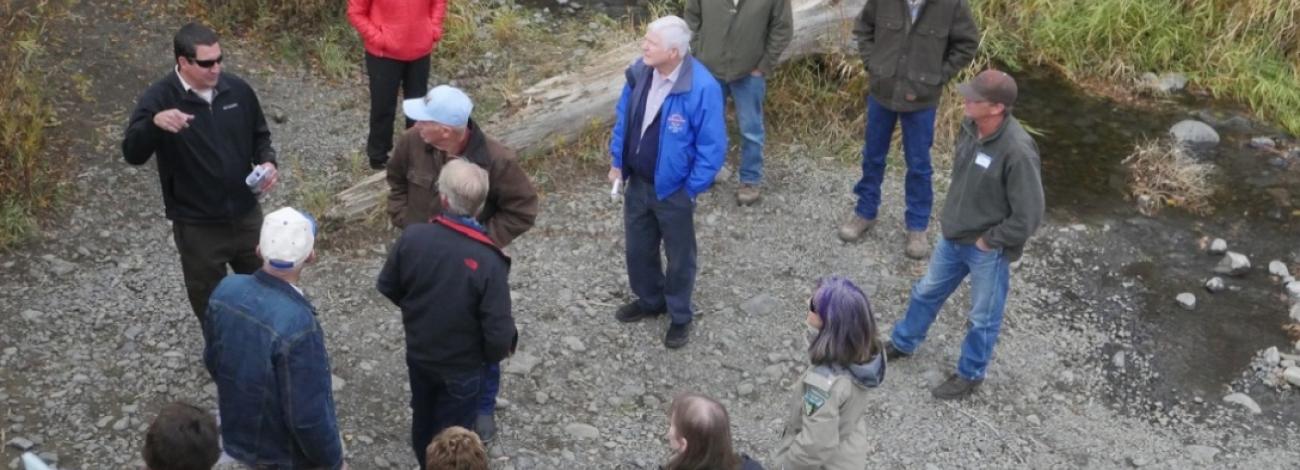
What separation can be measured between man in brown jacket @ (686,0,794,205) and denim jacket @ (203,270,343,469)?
3.51m

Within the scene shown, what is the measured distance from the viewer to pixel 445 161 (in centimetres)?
497

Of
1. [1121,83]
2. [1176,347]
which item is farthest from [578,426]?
[1121,83]

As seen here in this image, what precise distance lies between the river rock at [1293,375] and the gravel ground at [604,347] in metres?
0.42

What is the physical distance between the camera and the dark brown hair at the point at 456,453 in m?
3.53

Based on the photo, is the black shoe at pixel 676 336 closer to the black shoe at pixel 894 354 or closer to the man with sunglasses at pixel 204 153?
the black shoe at pixel 894 354

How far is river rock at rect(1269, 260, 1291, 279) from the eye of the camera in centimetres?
734

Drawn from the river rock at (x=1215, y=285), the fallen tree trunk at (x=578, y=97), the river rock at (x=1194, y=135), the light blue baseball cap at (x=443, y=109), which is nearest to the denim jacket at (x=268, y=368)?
the light blue baseball cap at (x=443, y=109)

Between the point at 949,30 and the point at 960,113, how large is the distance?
7.49ft

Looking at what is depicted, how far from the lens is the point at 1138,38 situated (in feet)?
32.8

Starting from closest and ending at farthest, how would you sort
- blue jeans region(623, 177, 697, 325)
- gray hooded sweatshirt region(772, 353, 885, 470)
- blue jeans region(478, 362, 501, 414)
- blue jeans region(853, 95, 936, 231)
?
gray hooded sweatshirt region(772, 353, 885, 470), blue jeans region(478, 362, 501, 414), blue jeans region(623, 177, 697, 325), blue jeans region(853, 95, 936, 231)

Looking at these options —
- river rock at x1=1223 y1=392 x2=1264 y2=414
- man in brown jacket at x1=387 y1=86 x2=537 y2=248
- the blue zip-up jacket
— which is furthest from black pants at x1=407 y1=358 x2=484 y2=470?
river rock at x1=1223 y1=392 x2=1264 y2=414

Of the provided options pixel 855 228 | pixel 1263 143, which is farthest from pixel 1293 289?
pixel 855 228

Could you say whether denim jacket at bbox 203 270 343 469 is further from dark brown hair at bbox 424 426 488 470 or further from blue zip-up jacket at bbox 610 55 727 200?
blue zip-up jacket at bbox 610 55 727 200

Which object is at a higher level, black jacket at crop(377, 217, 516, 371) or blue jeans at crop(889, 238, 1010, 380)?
black jacket at crop(377, 217, 516, 371)
